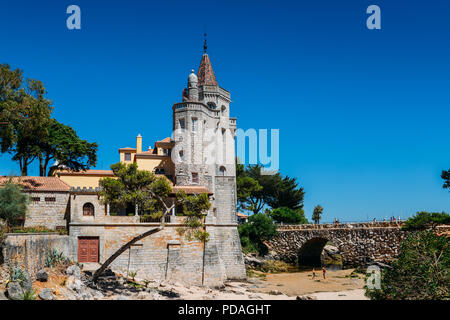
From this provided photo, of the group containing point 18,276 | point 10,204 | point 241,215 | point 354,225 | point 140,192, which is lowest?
point 241,215

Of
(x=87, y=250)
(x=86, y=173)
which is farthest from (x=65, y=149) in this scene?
(x=87, y=250)

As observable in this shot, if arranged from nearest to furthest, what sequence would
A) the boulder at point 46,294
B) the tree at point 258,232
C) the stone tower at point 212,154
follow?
the boulder at point 46,294
the stone tower at point 212,154
the tree at point 258,232

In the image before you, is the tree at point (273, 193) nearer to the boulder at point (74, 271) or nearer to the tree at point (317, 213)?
the tree at point (317, 213)

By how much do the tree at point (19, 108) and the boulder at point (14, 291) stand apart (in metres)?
14.9

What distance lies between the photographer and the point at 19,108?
1209 inches

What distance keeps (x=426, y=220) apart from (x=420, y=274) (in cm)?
2356

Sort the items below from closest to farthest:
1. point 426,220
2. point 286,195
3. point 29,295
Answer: point 29,295 < point 426,220 < point 286,195

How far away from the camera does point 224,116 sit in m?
49.1

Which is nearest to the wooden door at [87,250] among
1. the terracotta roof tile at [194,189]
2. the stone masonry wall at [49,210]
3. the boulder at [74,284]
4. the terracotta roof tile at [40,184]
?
the stone masonry wall at [49,210]

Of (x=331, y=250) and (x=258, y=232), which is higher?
(x=258, y=232)

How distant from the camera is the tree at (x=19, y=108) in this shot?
30453mm

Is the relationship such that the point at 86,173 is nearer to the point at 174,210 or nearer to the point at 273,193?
the point at 174,210
